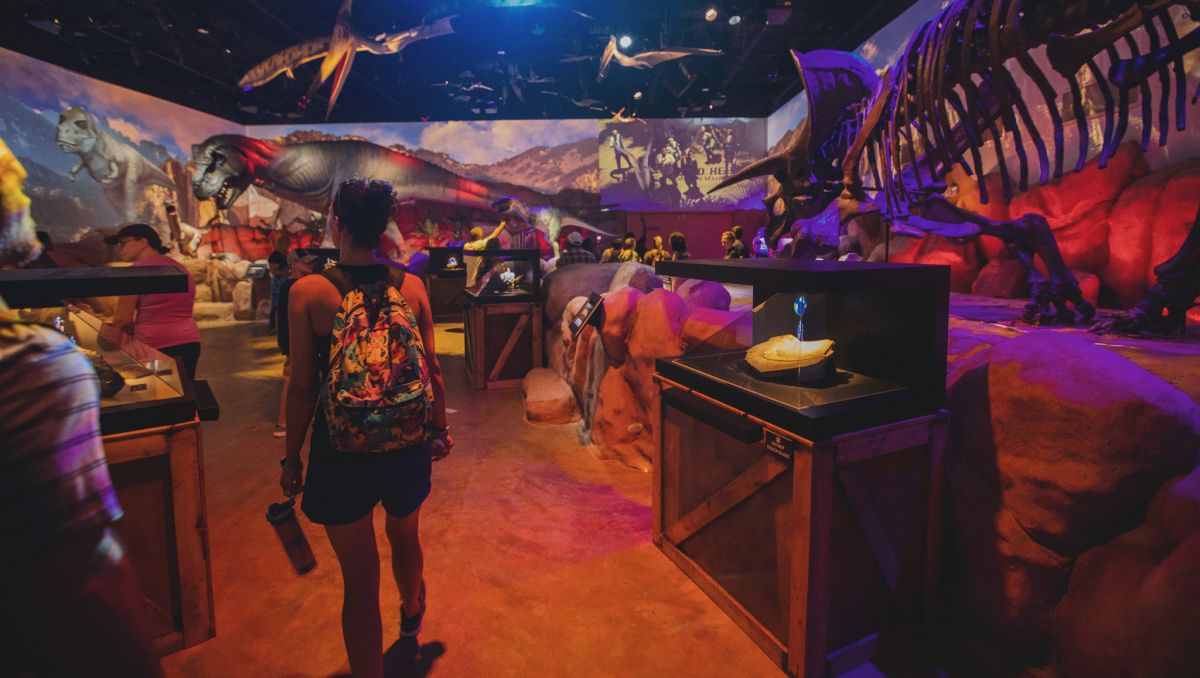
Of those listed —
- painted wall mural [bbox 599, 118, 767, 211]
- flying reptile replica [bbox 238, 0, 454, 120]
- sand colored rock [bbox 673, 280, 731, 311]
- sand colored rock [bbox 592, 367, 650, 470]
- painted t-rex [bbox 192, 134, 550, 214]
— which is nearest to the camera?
sand colored rock [bbox 592, 367, 650, 470]

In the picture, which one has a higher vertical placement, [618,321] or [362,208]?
[362,208]

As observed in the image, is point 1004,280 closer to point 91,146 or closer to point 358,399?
point 358,399

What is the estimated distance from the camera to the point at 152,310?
382 centimetres

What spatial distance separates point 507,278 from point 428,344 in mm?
5167

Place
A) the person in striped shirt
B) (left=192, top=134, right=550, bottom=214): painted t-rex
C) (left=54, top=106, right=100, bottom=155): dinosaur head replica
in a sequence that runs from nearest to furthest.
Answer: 1. the person in striped shirt
2. (left=54, top=106, right=100, bottom=155): dinosaur head replica
3. (left=192, top=134, right=550, bottom=214): painted t-rex

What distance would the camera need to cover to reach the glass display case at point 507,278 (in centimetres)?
700

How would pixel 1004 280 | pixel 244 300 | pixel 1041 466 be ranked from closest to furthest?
pixel 1041 466 → pixel 1004 280 → pixel 244 300

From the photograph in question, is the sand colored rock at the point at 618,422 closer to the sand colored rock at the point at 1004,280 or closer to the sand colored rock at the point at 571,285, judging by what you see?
the sand colored rock at the point at 571,285

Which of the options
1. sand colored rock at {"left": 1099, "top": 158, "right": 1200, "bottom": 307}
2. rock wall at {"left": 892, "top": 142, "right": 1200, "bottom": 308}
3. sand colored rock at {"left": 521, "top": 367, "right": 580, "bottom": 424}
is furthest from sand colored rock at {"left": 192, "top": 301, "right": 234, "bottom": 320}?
sand colored rock at {"left": 1099, "top": 158, "right": 1200, "bottom": 307}

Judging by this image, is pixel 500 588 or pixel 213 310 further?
pixel 213 310

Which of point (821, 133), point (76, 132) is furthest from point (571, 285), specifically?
point (76, 132)

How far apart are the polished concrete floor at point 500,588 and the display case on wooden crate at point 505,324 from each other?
230cm

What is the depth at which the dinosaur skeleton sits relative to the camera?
307 cm

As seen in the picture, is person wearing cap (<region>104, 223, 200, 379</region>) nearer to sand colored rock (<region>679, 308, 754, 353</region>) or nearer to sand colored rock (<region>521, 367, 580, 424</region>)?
sand colored rock (<region>521, 367, 580, 424</region>)
